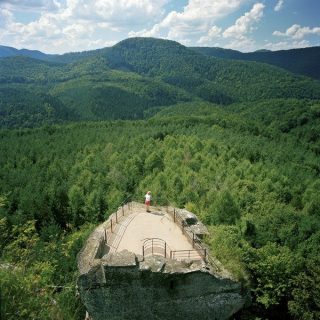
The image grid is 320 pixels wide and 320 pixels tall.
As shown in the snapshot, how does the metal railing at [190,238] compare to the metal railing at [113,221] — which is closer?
the metal railing at [190,238]

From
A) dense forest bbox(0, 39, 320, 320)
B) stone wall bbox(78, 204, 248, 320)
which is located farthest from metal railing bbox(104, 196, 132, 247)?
dense forest bbox(0, 39, 320, 320)

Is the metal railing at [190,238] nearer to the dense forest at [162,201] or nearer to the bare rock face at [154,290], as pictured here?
the dense forest at [162,201]

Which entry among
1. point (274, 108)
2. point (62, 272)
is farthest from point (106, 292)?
point (274, 108)

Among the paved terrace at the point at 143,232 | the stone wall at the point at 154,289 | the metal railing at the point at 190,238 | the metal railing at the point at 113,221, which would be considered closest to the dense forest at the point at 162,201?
the metal railing at the point at 190,238

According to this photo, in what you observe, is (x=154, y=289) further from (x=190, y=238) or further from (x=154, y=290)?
(x=190, y=238)

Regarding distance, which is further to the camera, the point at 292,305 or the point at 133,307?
the point at 292,305

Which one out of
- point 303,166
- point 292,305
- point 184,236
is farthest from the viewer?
point 303,166

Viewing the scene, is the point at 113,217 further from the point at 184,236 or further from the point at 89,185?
the point at 89,185
